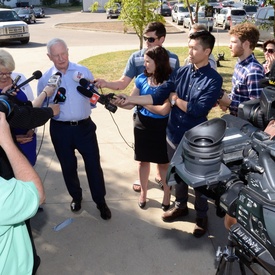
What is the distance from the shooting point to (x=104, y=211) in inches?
149

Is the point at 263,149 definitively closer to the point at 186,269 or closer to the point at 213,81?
the point at 213,81

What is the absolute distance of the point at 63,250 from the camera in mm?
3334

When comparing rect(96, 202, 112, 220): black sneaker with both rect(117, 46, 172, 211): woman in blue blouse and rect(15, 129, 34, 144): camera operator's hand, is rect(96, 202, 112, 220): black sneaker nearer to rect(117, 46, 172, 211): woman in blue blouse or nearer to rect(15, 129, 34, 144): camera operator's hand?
rect(117, 46, 172, 211): woman in blue blouse

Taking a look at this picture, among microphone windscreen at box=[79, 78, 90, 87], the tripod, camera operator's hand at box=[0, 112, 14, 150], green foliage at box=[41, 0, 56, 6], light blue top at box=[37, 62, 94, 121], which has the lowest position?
green foliage at box=[41, 0, 56, 6]

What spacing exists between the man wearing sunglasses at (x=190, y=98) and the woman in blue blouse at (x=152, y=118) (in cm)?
9

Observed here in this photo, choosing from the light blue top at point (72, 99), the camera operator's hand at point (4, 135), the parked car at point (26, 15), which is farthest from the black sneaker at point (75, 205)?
the parked car at point (26, 15)

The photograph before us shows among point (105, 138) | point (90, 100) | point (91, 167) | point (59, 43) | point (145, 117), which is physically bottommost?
point (105, 138)

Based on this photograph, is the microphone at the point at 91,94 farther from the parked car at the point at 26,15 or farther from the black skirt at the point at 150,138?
the parked car at the point at 26,15

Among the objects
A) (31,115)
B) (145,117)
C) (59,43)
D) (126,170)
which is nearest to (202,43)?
(145,117)

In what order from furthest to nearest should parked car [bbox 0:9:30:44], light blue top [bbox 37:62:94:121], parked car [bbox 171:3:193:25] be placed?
parked car [bbox 171:3:193:25], parked car [bbox 0:9:30:44], light blue top [bbox 37:62:94:121]

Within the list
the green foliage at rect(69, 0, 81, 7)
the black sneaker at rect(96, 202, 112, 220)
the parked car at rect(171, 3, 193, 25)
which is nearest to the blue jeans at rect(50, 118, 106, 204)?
the black sneaker at rect(96, 202, 112, 220)

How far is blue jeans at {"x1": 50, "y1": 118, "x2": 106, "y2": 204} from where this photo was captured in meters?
3.53

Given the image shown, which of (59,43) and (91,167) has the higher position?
(59,43)

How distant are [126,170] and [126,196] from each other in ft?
2.02
